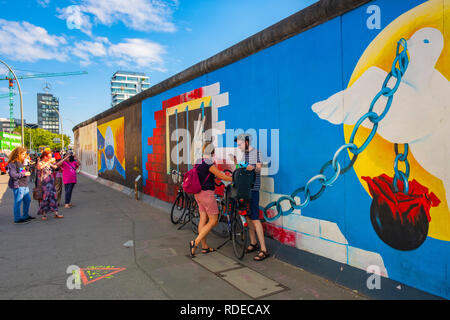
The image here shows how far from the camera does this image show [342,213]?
4.20m

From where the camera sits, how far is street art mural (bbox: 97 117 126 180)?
14836mm

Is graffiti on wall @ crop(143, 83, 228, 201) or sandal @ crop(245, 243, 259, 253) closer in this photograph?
sandal @ crop(245, 243, 259, 253)

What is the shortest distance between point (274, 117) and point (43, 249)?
491 cm

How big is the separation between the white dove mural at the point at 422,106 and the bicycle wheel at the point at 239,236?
2.55 m

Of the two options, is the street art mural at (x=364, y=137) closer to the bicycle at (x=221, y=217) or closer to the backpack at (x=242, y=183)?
the backpack at (x=242, y=183)

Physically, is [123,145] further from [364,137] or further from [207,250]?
[364,137]

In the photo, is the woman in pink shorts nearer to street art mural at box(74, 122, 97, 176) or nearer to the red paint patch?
the red paint patch

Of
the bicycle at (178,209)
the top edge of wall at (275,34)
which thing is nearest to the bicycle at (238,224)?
the bicycle at (178,209)

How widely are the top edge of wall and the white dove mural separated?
1024 mm

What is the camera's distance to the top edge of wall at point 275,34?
4230 mm

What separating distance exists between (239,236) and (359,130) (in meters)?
2.60

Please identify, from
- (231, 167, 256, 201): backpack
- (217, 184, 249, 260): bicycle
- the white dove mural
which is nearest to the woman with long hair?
(217, 184, 249, 260): bicycle

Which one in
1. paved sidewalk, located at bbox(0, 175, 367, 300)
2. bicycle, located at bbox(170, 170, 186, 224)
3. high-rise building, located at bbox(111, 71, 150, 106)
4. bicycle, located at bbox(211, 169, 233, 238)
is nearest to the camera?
paved sidewalk, located at bbox(0, 175, 367, 300)

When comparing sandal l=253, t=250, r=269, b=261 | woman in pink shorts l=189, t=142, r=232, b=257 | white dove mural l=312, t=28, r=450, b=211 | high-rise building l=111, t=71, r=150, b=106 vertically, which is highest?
high-rise building l=111, t=71, r=150, b=106
